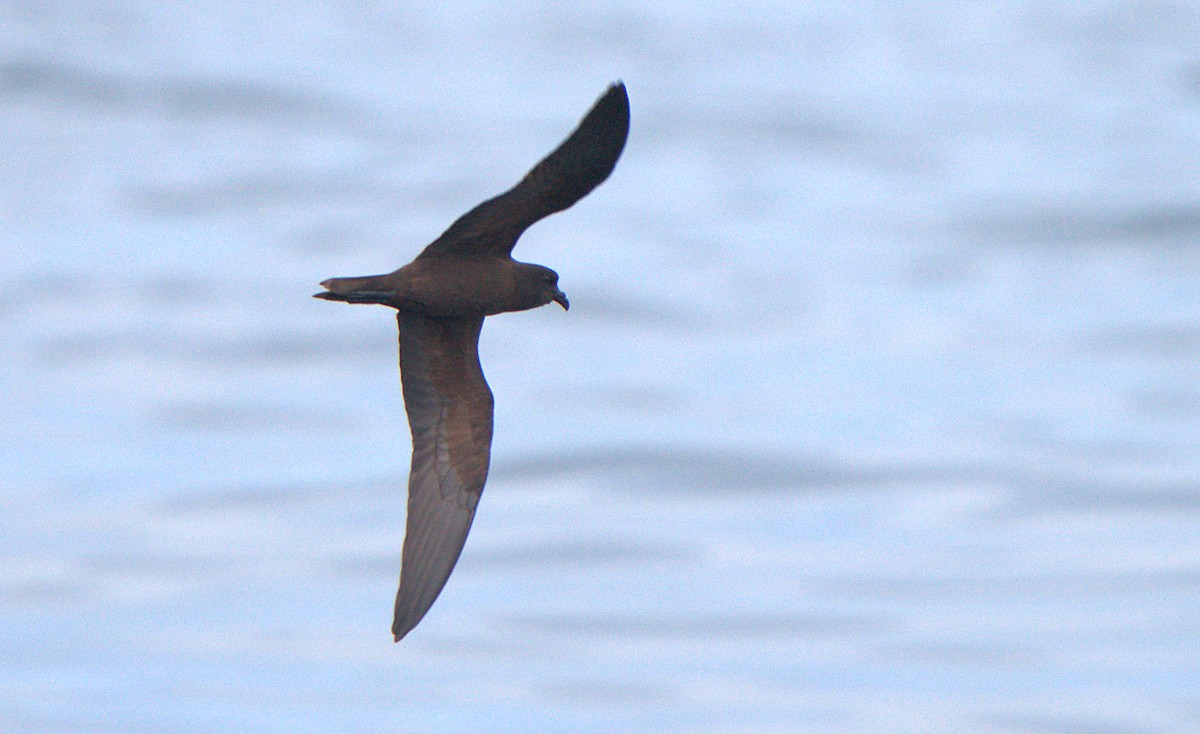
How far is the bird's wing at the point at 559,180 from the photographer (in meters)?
7.30

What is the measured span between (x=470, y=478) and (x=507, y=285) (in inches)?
58.3

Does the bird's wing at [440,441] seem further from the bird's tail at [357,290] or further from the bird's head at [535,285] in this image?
the bird's tail at [357,290]

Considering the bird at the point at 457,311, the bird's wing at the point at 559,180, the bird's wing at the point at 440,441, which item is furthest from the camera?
the bird's wing at the point at 440,441

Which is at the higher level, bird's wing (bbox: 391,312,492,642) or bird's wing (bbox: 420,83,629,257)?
bird's wing (bbox: 420,83,629,257)

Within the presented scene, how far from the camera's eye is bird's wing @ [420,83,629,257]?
7.30 metres

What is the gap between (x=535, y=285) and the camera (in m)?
8.35

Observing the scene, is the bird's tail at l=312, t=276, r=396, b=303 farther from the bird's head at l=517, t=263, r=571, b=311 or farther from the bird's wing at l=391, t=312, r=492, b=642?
the bird's wing at l=391, t=312, r=492, b=642

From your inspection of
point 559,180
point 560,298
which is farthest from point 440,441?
point 559,180

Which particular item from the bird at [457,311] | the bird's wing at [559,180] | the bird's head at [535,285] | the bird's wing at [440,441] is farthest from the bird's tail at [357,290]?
the bird's wing at [440,441]

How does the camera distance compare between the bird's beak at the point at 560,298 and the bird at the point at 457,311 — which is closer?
the bird at the point at 457,311

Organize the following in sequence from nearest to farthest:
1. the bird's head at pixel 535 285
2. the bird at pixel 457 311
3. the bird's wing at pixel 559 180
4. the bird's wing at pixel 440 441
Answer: the bird's wing at pixel 559 180
the bird at pixel 457 311
the bird's head at pixel 535 285
the bird's wing at pixel 440 441

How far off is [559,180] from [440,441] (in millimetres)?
2261

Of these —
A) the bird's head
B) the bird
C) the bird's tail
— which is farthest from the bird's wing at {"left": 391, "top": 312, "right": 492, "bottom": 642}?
the bird's tail

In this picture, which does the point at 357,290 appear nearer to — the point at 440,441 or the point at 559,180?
the point at 559,180
